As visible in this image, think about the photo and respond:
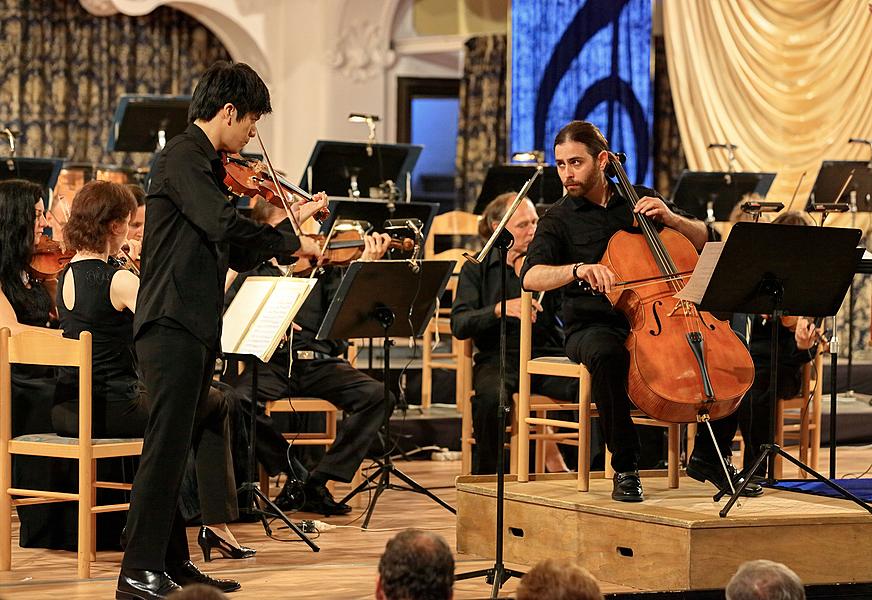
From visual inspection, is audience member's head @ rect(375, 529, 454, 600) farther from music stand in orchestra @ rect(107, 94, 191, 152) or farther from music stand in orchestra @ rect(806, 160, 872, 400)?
music stand in orchestra @ rect(806, 160, 872, 400)

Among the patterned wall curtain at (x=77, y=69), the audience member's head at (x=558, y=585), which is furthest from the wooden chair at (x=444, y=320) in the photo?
the audience member's head at (x=558, y=585)

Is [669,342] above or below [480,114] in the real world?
below

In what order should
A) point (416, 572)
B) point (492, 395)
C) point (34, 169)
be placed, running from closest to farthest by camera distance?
point (416, 572), point (492, 395), point (34, 169)

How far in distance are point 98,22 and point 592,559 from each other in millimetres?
7024

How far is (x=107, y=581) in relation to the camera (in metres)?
3.99

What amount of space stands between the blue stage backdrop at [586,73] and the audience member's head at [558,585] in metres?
7.86

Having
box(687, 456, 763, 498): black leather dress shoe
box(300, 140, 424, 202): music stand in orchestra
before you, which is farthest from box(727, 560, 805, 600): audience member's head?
box(300, 140, 424, 202): music stand in orchestra

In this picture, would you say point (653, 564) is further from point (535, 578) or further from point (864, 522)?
point (535, 578)

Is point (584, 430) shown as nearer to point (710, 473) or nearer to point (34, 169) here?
point (710, 473)

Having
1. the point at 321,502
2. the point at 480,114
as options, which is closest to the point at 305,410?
the point at 321,502

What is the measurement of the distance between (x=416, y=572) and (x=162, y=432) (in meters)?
1.53

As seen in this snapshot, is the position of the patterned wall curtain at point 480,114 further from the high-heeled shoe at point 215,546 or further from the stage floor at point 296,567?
the high-heeled shoe at point 215,546

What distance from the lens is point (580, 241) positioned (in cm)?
452

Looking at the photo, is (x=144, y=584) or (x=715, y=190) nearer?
(x=144, y=584)
